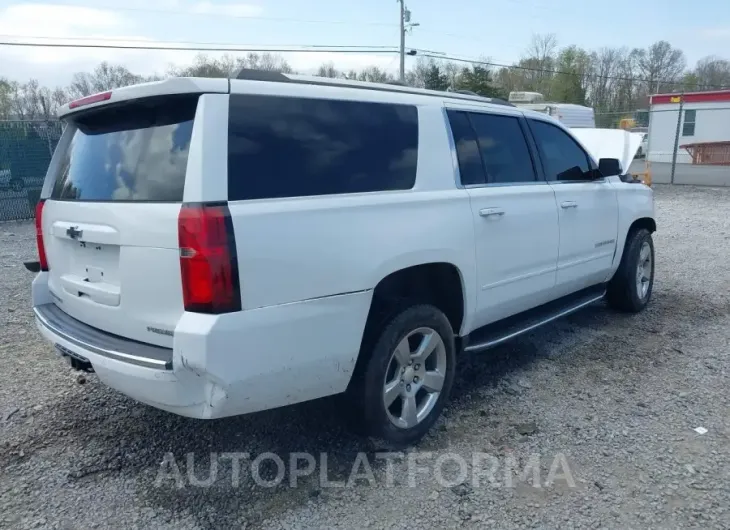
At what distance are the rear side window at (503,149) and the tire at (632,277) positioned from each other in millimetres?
1815

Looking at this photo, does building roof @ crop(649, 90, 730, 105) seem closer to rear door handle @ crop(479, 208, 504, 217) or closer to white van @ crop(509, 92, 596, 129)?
white van @ crop(509, 92, 596, 129)

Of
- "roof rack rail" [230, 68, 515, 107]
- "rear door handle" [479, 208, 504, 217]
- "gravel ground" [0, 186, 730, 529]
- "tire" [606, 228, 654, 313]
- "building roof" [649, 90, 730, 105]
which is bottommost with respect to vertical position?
"gravel ground" [0, 186, 730, 529]

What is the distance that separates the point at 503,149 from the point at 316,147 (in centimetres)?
170

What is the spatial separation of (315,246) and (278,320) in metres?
0.37

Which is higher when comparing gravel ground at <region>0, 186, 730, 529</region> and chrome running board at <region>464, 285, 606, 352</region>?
chrome running board at <region>464, 285, 606, 352</region>

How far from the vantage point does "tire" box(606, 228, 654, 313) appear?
545 centimetres

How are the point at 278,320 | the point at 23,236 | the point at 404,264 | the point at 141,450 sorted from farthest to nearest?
the point at 23,236
the point at 141,450
the point at 404,264
the point at 278,320

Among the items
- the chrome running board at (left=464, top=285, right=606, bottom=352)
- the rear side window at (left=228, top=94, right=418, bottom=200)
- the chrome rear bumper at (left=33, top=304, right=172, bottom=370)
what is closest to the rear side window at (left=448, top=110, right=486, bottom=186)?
the rear side window at (left=228, top=94, right=418, bottom=200)

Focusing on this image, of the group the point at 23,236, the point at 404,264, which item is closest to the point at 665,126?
the point at 23,236

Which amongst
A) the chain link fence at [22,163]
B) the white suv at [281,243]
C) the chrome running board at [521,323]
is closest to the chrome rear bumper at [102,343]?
the white suv at [281,243]

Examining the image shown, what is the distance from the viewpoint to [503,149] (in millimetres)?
4027

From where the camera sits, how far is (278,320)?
101 inches

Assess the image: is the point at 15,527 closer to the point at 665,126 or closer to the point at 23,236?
the point at 23,236

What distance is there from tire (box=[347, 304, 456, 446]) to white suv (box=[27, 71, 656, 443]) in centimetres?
1
